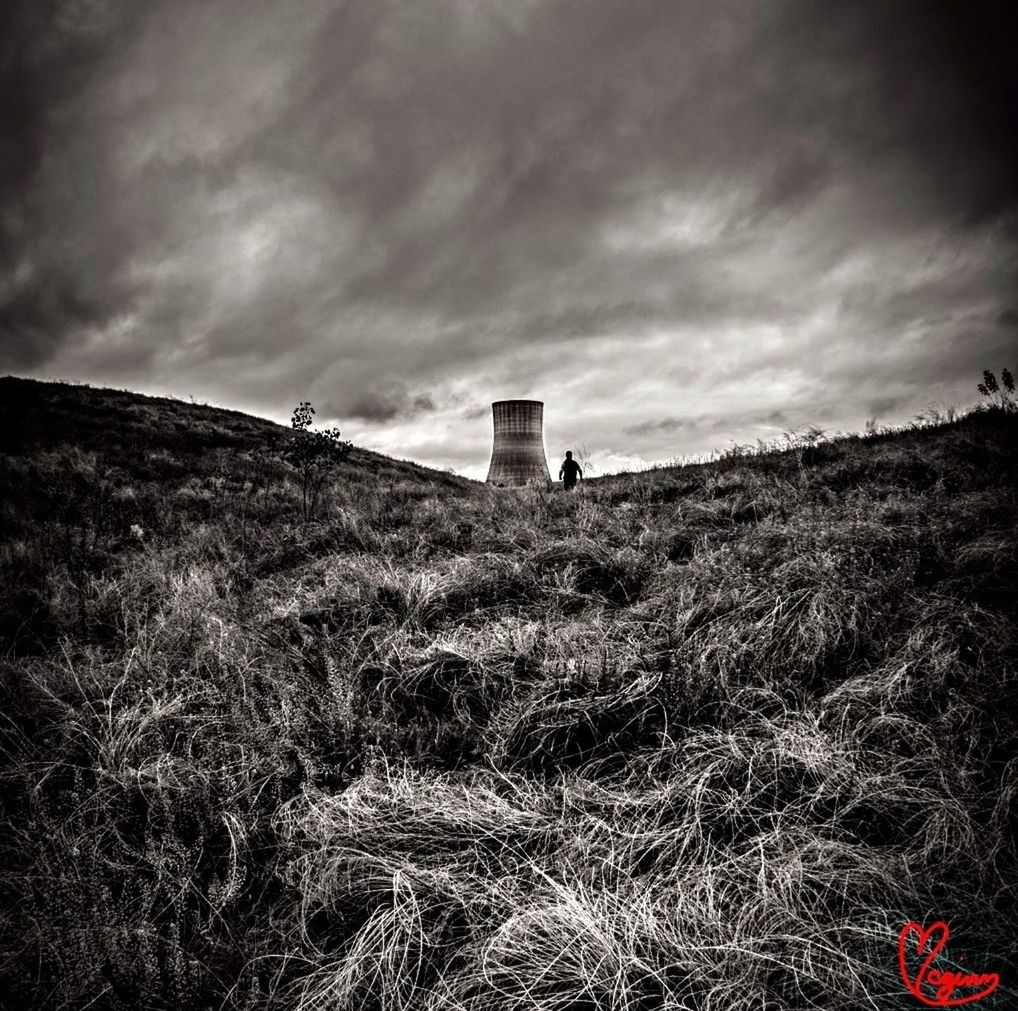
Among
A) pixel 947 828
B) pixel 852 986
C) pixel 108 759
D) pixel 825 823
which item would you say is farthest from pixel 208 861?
pixel 947 828

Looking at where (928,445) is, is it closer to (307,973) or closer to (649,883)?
(649,883)

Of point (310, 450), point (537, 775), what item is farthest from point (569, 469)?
point (537, 775)

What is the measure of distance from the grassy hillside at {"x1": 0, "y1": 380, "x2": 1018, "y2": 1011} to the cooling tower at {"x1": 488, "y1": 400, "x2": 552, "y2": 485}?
56.3 feet

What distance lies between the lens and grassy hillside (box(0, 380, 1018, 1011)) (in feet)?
5.32

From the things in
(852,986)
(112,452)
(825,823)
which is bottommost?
(852,986)

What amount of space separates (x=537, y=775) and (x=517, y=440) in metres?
20.2

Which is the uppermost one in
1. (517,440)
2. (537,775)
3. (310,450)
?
(517,440)

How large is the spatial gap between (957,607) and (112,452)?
64.7ft

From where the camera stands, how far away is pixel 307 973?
5.57 feet

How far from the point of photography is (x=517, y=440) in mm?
22375
